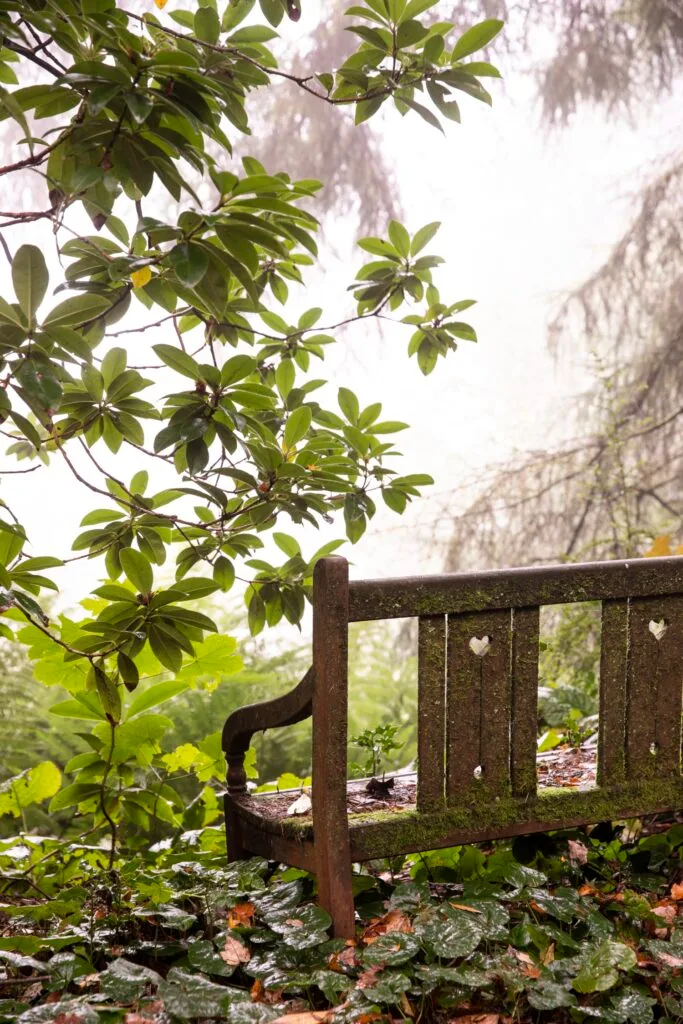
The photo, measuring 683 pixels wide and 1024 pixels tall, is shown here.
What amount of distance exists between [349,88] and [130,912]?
180 cm

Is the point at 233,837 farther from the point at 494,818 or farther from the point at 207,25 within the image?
the point at 207,25

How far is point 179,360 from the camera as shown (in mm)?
1583

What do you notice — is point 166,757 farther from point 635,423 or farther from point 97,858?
point 635,423

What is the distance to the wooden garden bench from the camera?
178 cm

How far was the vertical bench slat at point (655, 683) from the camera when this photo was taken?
6.86ft

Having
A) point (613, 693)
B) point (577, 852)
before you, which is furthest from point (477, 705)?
point (577, 852)

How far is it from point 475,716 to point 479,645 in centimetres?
15

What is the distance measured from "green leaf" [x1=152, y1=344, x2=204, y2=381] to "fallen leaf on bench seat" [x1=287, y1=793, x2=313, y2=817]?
101 cm

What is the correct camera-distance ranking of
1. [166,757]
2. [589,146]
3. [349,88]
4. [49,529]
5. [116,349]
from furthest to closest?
[589,146], [49,529], [166,757], [349,88], [116,349]

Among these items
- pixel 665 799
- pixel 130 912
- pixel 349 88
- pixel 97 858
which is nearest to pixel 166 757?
pixel 97 858

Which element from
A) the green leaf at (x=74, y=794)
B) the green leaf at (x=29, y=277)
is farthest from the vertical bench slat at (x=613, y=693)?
the green leaf at (x=29, y=277)

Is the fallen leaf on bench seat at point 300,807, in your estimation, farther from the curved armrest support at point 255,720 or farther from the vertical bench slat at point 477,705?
the vertical bench slat at point 477,705

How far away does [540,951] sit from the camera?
5.84 feet

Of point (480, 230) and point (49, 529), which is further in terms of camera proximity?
point (480, 230)
